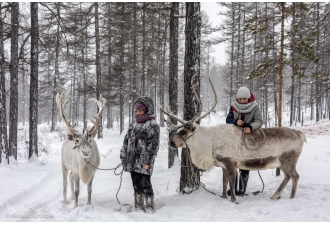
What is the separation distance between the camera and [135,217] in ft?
12.8

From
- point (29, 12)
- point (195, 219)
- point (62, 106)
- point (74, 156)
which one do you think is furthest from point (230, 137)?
point (29, 12)

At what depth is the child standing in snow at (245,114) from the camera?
15.5 feet

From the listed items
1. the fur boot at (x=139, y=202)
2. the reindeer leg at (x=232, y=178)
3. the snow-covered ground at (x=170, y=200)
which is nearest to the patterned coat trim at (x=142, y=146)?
the fur boot at (x=139, y=202)

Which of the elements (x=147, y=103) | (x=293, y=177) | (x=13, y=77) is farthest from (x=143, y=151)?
(x=13, y=77)

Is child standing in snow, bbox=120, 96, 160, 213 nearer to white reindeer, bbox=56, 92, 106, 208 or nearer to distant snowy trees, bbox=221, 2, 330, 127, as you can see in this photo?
white reindeer, bbox=56, 92, 106, 208

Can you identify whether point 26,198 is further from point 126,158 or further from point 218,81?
point 218,81

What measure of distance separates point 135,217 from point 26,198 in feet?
10.3

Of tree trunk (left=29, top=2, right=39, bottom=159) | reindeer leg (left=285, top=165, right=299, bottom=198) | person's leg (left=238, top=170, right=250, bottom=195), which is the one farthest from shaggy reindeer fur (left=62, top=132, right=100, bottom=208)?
tree trunk (left=29, top=2, right=39, bottom=159)

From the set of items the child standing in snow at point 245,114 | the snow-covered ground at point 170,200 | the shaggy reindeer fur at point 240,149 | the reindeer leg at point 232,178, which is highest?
the child standing in snow at point 245,114

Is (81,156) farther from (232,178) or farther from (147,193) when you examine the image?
(232,178)

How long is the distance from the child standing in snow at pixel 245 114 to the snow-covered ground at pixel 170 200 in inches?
33.3

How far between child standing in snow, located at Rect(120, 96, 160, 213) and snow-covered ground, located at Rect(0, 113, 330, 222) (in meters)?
0.33

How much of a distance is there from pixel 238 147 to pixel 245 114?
72 cm

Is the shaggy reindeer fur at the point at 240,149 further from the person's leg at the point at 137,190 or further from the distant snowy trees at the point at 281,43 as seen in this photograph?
the distant snowy trees at the point at 281,43
